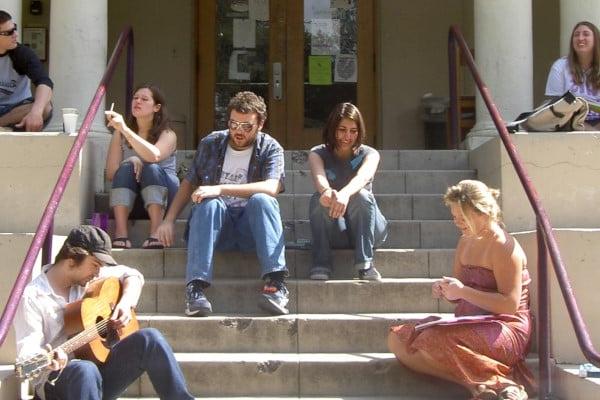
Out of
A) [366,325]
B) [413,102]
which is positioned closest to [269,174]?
[366,325]

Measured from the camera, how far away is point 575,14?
7.92 metres

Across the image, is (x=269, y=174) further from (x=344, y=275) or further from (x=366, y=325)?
(x=366, y=325)

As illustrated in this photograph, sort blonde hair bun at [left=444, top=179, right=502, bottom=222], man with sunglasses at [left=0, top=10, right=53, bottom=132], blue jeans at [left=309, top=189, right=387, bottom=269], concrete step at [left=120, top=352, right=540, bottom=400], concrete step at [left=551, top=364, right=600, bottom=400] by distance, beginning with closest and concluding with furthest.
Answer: concrete step at [left=551, top=364, right=600, bottom=400] < blonde hair bun at [left=444, top=179, right=502, bottom=222] < concrete step at [left=120, top=352, right=540, bottom=400] < blue jeans at [left=309, top=189, right=387, bottom=269] < man with sunglasses at [left=0, top=10, right=53, bottom=132]

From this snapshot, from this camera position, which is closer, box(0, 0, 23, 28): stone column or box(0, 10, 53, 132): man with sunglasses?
box(0, 10, 53, 132): man with sunglasses

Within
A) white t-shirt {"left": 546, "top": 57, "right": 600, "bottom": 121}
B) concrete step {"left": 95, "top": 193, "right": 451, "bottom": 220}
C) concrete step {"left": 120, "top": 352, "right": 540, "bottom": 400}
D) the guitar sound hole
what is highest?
white t-shirt {"left": 546, "top": 57, "right": 600, "bottom": 121}

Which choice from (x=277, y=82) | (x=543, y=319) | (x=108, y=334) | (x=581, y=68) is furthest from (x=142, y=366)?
(x=277, y=82)

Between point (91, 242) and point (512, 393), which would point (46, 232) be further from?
point (512, 393)

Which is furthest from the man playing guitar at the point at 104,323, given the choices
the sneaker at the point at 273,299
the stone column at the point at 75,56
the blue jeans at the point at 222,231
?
the stone column at the point at 75,56

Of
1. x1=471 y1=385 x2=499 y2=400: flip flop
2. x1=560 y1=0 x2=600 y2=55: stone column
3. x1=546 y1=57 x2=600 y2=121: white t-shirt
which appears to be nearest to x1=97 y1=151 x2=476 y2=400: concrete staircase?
x1=471 y1=385 x2=499 y2=400: flip flop

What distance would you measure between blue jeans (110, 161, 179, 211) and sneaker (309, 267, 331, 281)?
108 cm

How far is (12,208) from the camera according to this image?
221 inches

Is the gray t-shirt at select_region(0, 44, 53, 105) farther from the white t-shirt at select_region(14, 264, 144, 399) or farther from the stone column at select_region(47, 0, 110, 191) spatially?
the white t-shirt at select_region(14, 264, 144, 399)

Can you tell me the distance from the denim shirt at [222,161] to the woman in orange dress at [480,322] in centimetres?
135

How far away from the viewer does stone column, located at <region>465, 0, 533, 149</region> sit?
25.3ft
